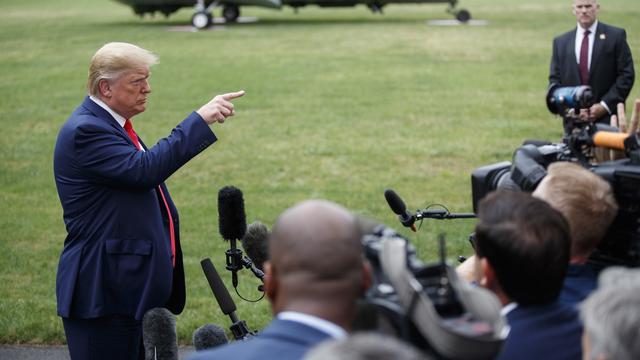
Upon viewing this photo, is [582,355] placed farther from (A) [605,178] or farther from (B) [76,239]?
(B) [76,239]

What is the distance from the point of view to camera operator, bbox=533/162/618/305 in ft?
11.2

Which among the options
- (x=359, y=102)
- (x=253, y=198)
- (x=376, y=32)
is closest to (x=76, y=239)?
(x=253, y=198)

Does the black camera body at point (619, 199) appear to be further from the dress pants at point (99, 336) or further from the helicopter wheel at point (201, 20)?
the helicopter wheel at point (201, 20)

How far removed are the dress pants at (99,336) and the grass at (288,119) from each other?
2.57 meters

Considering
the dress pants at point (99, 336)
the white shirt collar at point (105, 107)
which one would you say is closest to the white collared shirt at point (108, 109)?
the white shirt collar at point (105, 107)

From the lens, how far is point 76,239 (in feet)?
15.8

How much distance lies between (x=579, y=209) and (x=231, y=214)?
83.6 inches

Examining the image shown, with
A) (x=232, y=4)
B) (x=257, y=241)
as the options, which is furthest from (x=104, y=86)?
(x=232, y=4)

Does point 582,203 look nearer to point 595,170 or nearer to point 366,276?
point 595,170

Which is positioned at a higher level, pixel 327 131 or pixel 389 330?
pixel 389 330

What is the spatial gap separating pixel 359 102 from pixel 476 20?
19222 mm

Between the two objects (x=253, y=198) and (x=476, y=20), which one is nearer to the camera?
(x=253, y=198)

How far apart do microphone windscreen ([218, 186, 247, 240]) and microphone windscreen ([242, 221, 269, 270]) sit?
0.27ft

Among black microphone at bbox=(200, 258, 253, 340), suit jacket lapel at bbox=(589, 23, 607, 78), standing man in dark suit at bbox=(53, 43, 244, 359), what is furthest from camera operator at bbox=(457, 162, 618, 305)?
suit jacket lapel at bbox=(589, 23, 607, 78)
